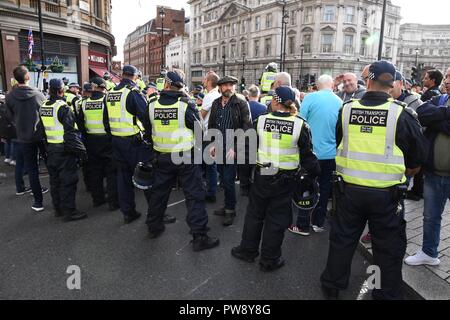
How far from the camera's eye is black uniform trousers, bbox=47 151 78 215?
199 inches

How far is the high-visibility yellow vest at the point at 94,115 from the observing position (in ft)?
18.0

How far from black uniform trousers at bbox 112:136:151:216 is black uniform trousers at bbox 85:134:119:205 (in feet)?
1.65

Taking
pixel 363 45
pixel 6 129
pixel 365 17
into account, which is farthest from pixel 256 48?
pixel 6 129

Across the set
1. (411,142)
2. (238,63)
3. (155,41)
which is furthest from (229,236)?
(155,41)

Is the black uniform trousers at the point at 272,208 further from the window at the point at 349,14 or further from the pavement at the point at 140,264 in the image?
the window at the point at 349,14

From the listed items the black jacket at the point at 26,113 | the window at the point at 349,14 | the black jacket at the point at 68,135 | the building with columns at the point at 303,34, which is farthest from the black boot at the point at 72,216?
the window at the point at 349,14

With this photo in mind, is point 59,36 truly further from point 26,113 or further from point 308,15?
point 308,15

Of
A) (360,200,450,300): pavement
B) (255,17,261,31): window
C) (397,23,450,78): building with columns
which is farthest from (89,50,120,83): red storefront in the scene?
(397,23,450,78): building with columns

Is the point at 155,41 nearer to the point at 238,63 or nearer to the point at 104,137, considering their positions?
the point at 238,63

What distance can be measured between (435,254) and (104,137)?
16.6 feet

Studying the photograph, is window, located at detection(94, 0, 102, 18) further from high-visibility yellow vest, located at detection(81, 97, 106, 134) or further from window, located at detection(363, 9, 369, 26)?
window, located at detection(363, 9, 369, 26)

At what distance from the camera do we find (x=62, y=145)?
5.02m

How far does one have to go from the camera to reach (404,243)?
302 cm
